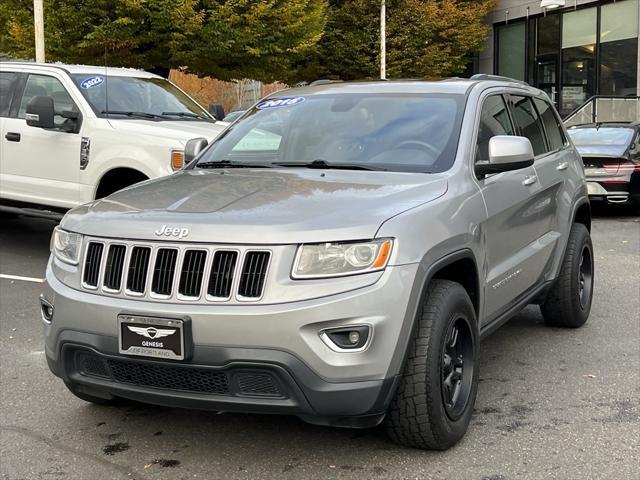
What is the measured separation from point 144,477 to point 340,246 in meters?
1.34

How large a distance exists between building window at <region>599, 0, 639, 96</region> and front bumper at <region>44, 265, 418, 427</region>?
23.7 meters

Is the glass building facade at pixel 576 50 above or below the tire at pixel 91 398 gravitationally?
above

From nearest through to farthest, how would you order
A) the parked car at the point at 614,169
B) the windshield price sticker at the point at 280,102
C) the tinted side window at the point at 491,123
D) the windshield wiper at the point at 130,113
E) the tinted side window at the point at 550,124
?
Answer: the tinted side window at the point at 491,123
the windshield price sticker at the point at 280,102
the tinted side window at the point at 550,124
the windshield wiper at the point at 130,113
the parked car at the point at 614,169

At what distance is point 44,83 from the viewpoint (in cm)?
817

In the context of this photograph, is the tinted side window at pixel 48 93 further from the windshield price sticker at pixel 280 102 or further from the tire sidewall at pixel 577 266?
the tire sidewall at pixel 577 266

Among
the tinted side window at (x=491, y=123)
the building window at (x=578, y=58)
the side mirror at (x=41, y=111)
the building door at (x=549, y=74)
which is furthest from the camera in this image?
the building door at (x=549, y=74)

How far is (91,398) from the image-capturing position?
160 inches

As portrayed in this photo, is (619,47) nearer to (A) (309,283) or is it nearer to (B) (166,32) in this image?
(B) (166,32)

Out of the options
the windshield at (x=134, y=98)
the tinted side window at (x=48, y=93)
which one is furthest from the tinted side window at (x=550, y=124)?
the tinted side window at (x=48, y=93)

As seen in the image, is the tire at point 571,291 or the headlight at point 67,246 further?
the tire at point 571,291

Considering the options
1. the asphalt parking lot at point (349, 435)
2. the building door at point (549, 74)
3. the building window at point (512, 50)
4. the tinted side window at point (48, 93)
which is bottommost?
the asphalt parking lot at point (349, 435)

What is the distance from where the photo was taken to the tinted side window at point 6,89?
8.40 metres

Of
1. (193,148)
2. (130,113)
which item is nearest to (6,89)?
(130,113)

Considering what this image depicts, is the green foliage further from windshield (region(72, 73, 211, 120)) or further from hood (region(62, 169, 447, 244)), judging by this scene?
hood (region(62, 169, 447, 244))
